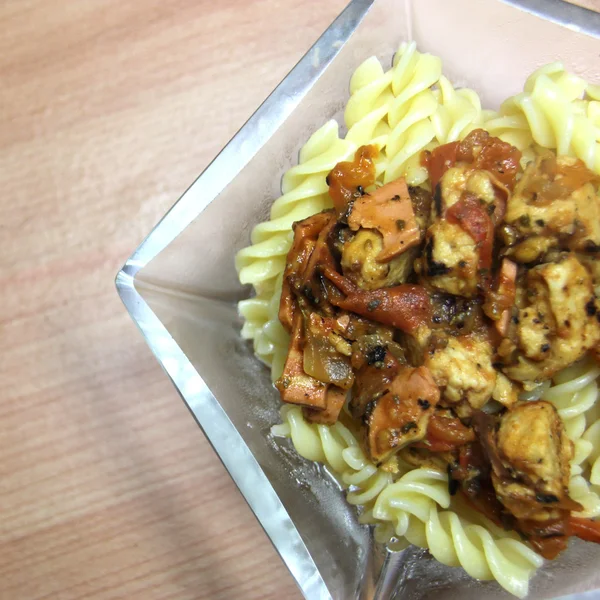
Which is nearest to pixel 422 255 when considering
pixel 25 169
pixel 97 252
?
pixel 97 252

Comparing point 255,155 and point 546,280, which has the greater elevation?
point 255,155

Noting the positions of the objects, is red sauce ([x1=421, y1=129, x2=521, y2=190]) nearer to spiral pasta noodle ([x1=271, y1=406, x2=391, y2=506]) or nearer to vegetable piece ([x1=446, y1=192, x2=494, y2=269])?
vegetable piece ([x1=446, y1=192, x2=494, y2=269])

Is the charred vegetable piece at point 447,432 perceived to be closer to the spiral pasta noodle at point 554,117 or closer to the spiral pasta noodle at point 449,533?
the spiral pasta noodle at point 449,533


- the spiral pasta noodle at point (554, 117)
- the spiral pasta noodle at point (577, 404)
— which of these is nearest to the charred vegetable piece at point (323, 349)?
the spiral pasta noodle at point (577, 404)

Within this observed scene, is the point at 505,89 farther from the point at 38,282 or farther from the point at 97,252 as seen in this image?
the point at 38,282

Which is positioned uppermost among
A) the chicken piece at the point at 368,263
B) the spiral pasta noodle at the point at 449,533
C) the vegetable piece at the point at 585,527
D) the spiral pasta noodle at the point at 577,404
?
the chicken piece at the point at 368,263

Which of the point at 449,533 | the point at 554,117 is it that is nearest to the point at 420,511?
the point at 449,533

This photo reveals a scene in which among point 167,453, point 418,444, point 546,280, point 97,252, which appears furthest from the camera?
point 97,252
